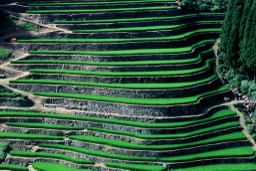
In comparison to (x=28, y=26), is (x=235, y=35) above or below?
below

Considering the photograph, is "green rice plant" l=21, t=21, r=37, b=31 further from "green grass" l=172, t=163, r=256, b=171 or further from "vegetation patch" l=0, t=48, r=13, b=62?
"green grass" l=172, t=163, r=256, b=171

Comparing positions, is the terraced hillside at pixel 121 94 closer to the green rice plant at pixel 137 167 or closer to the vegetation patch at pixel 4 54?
the green rice plant at pixel 137 167

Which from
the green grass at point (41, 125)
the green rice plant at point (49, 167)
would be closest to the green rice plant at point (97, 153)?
the green rice plant at point (49, 167)

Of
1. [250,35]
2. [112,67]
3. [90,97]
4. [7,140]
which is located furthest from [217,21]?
[7,140]

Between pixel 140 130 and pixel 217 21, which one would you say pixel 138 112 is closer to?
pixel 140 130

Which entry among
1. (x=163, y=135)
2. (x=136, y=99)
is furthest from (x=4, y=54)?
(x=163, y=135)

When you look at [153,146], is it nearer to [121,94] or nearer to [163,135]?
[163,135]

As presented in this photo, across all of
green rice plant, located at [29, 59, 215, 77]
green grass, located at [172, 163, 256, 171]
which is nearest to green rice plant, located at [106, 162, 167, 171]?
green grass, located at [172, 163, 256, 171]
